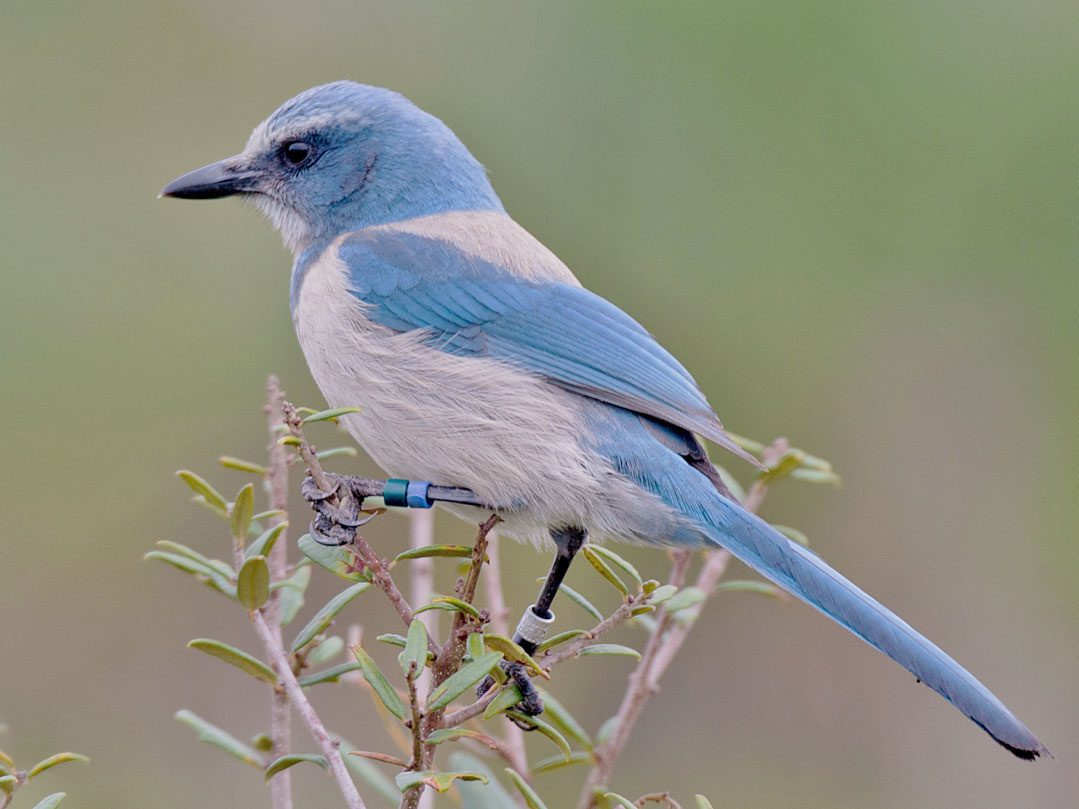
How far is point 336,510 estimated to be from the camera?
289cm

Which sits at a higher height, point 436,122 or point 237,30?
point 237,30

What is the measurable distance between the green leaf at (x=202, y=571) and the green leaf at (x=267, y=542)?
0.06m

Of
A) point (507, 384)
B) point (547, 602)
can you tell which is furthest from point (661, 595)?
point (507, 384)

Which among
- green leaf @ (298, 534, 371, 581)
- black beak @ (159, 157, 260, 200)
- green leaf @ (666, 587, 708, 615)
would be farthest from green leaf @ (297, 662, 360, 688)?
black beak @ (159, 157, 260, 200)

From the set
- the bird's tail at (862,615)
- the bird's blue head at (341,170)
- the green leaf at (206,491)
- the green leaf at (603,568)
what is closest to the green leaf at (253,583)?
the green leaf at (206,491)

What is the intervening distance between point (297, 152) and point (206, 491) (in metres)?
1.81

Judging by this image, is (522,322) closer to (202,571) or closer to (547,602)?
(547,602)

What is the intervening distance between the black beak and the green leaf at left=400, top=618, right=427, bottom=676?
2.14 meters

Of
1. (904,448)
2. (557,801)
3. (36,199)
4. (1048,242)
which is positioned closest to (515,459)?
(557,801)

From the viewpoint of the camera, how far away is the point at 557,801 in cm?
480

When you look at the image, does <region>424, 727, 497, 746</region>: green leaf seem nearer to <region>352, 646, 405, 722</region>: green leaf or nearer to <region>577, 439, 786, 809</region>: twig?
<region>352, 646, 405, 722</region>: green leaf

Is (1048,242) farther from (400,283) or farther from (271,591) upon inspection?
(271,591)

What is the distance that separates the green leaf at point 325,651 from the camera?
2.73 metres

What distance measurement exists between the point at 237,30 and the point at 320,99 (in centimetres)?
194
